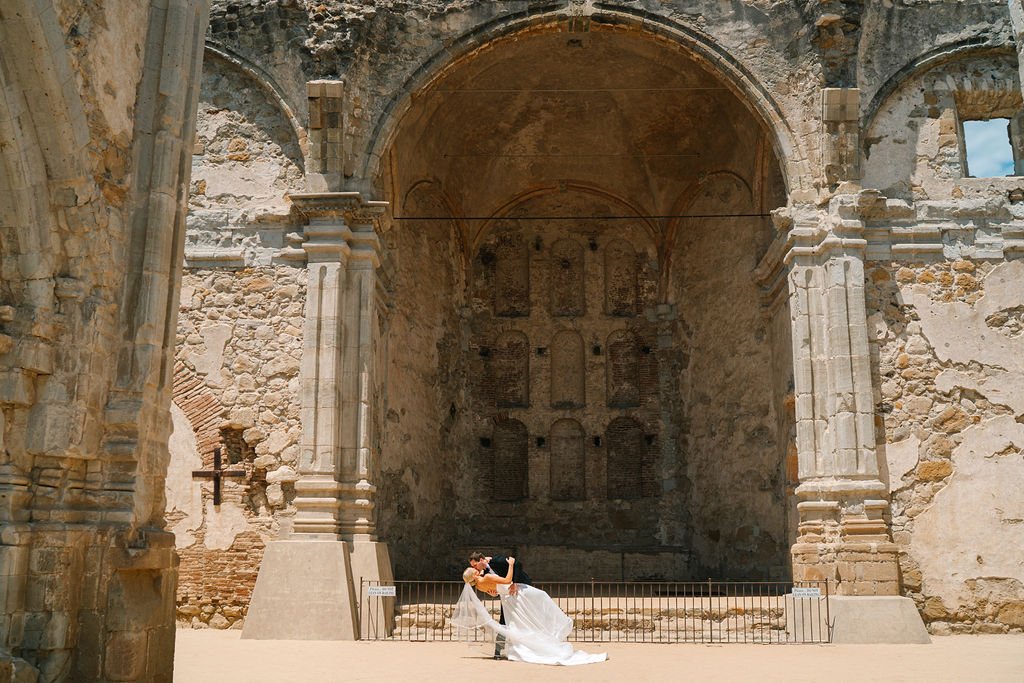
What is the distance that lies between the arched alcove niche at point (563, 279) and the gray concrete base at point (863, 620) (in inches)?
133

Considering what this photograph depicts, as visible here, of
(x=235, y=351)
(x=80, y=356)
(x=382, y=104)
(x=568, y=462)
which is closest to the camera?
(x=80, y=356)

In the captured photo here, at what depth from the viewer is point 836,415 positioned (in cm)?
1121

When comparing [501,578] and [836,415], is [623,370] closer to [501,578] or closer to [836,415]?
[836,415]

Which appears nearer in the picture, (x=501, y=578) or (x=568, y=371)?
(x=501, y=578)

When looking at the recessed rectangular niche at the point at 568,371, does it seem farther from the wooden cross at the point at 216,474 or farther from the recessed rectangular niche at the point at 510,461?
the wooden cross at the point at 216,474

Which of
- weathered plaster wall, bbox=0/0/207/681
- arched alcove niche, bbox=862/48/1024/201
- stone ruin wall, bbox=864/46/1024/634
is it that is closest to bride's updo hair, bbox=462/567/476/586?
weathered plaster wall, bbox=0/0/207/681

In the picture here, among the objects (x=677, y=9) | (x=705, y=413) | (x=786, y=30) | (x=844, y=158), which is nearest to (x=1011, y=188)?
(x=844, y=158)

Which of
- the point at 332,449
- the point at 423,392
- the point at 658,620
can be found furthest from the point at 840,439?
the point at 423,392

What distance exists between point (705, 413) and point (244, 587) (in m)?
8.30

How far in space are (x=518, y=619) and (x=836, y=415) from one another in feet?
14.8

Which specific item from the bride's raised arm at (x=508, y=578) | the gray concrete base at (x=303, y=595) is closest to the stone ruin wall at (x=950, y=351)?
the bride's raised arm at (x=508, y=578)

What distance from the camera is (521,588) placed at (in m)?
9.66

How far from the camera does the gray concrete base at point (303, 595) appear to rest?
1069 centimetres

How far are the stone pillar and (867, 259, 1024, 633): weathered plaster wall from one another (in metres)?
0.35
